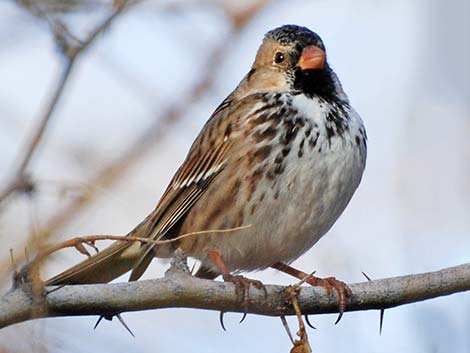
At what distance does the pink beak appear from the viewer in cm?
471

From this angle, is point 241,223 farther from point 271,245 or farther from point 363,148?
point 363,148

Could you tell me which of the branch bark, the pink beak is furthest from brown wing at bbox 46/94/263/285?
the branch bark

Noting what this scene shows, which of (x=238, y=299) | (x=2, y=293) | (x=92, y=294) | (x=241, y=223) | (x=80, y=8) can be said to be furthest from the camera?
(x=241, y=223)

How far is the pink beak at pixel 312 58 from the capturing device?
4.71 metres

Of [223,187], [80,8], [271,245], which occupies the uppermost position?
[80,8]

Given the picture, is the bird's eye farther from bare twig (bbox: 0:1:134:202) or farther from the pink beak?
bare twig (bbox: 0:1:134:202)

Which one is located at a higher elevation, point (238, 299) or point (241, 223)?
point (241, 223)

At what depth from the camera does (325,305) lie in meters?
3.41

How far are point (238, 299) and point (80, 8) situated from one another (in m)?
1.60

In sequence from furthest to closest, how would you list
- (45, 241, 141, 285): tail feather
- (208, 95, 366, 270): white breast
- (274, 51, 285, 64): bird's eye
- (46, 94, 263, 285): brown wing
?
(274, 51, 285, 64): bird's eye → (46, 94, 263, 285): brown wing → (208, 95, 366, 270): white breast → (45, 241, 141, 285): tail feather

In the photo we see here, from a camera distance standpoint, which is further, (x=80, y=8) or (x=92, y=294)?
(x=80, y=8)

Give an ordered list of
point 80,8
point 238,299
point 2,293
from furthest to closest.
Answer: point 80,8, point 238,299, point 2,293

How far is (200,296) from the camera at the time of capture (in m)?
3.02

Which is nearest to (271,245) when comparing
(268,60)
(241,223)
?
(241,223)
